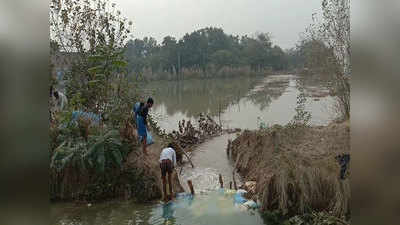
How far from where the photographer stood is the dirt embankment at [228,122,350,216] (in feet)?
16.4

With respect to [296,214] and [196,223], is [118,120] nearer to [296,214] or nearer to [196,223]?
[196,223]

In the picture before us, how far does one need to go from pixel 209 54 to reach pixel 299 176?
35200 mm

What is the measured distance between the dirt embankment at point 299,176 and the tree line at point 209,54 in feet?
86.1

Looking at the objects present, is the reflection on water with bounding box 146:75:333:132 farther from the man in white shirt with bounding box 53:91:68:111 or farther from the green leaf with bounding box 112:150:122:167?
the green leaf with bounding box 112:150:122:167

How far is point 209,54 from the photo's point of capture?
3959 cm

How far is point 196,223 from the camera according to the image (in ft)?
17.3

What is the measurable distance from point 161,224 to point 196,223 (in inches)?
20.1

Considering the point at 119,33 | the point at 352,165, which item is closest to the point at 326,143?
the point at 119,33

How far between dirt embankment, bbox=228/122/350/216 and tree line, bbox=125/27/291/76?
86.1 ft

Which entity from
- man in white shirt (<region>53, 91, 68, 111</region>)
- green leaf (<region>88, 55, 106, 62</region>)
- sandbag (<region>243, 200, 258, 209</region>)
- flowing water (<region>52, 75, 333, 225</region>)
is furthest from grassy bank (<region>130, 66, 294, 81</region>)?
sandbag (<region>243, 200, 258, 209</region>)

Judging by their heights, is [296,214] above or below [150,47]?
below

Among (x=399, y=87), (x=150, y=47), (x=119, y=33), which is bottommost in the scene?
(x=399, y=87)

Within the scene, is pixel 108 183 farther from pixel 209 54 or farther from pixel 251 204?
pixel 209 54

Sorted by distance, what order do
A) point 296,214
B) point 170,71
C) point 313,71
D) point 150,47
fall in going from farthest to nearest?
1. point 150,47
2. point 170,71
3. point 313,71
4. point 296,214
